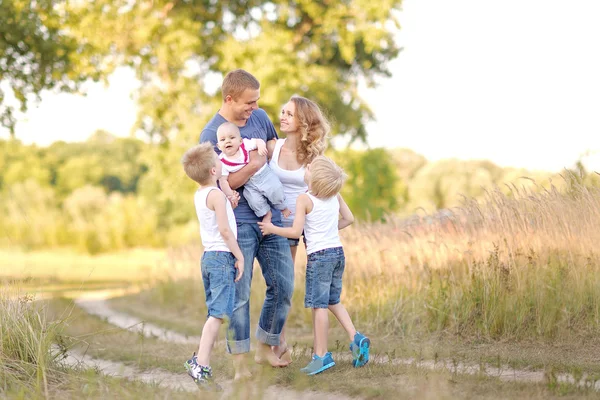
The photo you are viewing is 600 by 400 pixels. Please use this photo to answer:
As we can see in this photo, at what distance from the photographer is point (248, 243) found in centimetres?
571

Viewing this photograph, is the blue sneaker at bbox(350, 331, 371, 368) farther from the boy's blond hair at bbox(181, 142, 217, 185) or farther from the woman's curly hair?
the boy's blond hair at bbox(181, 142, 217, 185)

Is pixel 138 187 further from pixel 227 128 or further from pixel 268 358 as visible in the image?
pixel 227 128

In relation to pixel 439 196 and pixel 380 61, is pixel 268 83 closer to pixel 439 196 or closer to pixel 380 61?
pixel 380 61

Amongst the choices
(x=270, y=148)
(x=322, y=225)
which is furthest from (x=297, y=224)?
(x=270, y=148)

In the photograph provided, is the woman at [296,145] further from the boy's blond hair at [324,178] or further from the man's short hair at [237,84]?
the man's short hair at [237,84]

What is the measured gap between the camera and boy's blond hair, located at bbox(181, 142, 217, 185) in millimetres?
5383

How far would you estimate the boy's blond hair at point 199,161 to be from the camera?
538 centimetres

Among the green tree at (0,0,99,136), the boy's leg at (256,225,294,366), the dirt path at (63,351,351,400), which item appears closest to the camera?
the dirt path at (63,351,351,400)

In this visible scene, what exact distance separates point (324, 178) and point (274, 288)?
3.13 feet

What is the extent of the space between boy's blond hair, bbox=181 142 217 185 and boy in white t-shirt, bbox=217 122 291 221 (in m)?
0.19

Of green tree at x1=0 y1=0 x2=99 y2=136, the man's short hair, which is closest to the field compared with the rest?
the man's short hair

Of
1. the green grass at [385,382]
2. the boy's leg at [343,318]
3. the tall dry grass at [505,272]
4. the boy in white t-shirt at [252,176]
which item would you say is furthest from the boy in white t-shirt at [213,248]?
the tall dry grass at [505,272]

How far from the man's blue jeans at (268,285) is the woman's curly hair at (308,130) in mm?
685

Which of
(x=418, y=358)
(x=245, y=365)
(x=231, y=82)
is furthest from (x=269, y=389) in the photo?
(x=231, y=82)
